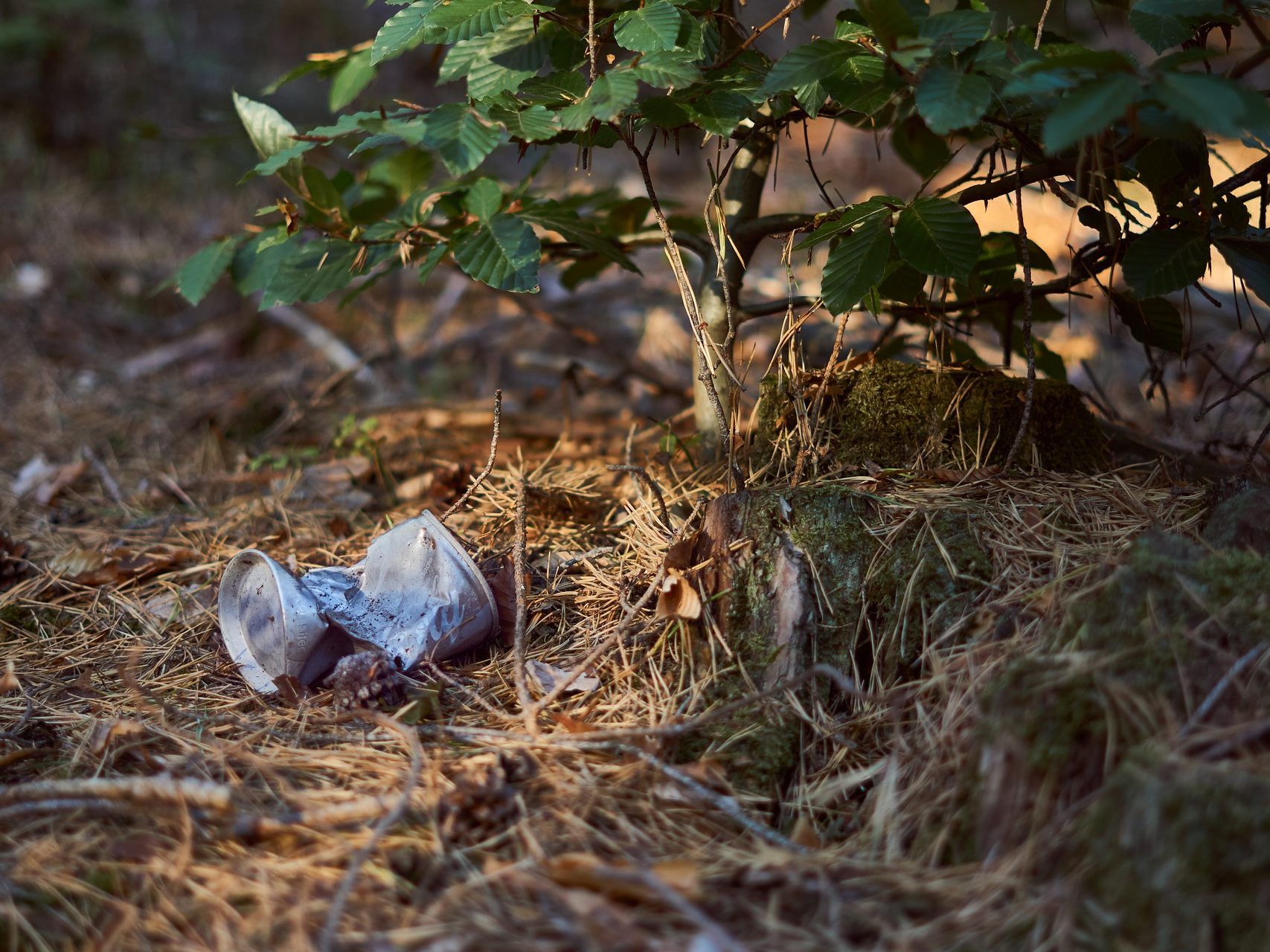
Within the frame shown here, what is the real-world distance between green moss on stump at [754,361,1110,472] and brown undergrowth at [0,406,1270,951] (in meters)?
0.09

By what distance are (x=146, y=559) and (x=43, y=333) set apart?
239 cm

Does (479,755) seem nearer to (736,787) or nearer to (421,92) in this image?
(736,787)

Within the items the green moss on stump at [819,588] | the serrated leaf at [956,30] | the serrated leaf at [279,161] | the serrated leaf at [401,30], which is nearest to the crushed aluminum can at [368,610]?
the green moss on stump at [819,588]

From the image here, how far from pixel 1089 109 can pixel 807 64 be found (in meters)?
0.48

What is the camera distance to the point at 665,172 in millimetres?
6305

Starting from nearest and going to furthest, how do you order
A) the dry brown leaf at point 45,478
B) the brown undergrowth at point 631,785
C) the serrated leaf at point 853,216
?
→ the brown undergrowth at point 631,785, the serrated leaf at point 853,216, the dry brown leaf at point 45,478

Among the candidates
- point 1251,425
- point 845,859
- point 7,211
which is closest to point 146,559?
point 845,859

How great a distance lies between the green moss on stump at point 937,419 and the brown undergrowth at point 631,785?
0.31 feet

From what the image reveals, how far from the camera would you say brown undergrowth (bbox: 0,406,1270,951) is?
3.41 feet

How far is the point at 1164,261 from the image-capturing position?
1639 mm

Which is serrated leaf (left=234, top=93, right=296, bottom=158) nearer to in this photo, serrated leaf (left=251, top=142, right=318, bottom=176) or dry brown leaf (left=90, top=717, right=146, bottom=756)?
serrated leaf (left=251, top=142, right=318, bottom=176)

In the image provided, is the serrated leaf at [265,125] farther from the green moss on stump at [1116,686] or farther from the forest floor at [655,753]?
the green moss on stump at [1116,686]

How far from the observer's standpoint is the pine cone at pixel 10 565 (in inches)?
83.5

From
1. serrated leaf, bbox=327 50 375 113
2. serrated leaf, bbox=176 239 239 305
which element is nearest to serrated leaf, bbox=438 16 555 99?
serrated leaf, bbox=327 50 375 113
